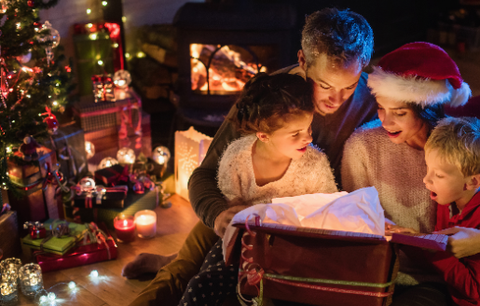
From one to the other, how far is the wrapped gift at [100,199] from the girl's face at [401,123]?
4.99ft

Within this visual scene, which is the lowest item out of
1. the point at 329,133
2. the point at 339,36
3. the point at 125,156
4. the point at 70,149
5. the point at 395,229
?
the point at 125,156

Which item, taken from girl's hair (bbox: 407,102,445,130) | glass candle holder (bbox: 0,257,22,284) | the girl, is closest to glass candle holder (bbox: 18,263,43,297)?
glass candle holder (bbox: 0,257,22,284)

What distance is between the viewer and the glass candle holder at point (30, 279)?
197cm

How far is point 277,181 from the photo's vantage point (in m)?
1.60

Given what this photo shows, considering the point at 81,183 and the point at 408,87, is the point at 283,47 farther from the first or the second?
the point at 408,87

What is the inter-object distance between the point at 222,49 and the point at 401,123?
84.8 inches

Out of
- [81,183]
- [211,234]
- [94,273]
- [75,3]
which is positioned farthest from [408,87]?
[75,3]

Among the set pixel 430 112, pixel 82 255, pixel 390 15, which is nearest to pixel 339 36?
pixel 430 112

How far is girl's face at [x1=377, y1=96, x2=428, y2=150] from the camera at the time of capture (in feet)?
4.81

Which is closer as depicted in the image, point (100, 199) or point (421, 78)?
point (421, 78)

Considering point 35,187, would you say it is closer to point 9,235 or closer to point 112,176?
point 9,235

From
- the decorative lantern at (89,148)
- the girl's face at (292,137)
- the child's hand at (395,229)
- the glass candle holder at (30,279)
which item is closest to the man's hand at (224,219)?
the girl's face at (292,137)

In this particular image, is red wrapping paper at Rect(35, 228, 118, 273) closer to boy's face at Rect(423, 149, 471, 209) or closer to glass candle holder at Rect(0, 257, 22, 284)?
glass candle holder at Rect(0, 257, 22, 284)

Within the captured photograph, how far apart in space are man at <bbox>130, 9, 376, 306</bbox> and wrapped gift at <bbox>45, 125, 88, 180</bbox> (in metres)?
1.05
